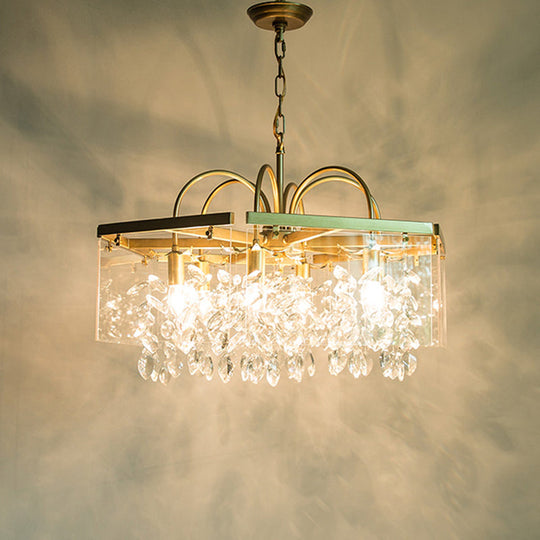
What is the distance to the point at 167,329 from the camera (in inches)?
49.8

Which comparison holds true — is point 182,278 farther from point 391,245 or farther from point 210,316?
point 391,245

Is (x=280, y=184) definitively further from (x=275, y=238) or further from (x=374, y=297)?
(x=374, y=297)

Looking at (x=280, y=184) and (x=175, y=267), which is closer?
(x=175, y=267)

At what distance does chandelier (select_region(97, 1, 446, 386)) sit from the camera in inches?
48.3

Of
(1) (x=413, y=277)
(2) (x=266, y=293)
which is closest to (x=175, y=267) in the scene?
(2) (x=266, y=293)

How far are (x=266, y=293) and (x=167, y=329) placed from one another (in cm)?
20

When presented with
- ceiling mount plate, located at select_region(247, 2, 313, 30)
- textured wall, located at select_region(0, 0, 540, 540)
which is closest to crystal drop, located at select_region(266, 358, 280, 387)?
ceiling mount plate, located at select_region(247, 2, 313, 30)

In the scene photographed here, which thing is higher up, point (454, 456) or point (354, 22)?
point (354, 22)

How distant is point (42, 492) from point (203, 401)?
659 millimetres

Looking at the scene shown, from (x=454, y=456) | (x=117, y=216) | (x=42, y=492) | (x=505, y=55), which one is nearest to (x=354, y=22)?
(x=505, y=55)

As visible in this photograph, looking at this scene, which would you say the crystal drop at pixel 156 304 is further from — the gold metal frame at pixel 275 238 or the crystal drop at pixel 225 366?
the crystal drop at pixel 225 366

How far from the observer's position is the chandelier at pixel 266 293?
A: 4.02ft

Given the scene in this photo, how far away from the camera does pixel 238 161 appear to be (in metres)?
2.63

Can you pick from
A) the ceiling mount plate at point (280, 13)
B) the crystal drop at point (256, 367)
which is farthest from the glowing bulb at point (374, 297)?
the ceiling mount plate at point (280, 13)
